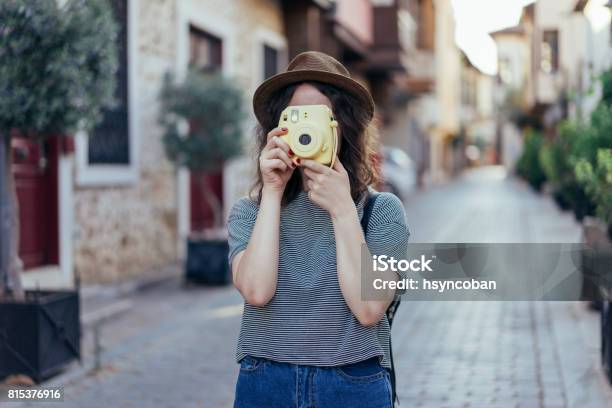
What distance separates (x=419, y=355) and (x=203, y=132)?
15.5 ft

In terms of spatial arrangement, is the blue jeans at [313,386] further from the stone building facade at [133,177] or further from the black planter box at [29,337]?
the stone building facade at [133,177]

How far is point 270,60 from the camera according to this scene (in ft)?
52.4

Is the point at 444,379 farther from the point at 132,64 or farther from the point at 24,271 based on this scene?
the point at 132,64

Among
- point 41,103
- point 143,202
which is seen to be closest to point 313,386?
point 41,103

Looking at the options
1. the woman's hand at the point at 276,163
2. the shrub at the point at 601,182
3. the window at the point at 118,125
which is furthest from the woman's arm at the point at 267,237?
the window at the point at 118,125

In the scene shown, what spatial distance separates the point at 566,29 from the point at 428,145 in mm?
18352

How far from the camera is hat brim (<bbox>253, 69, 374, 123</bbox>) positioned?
229 centimetres

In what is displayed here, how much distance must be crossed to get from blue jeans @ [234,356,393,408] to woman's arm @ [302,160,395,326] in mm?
141

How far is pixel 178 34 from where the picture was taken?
11633 millimetres

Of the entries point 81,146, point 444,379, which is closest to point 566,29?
point 81,146

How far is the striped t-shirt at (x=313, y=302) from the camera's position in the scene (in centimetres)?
219

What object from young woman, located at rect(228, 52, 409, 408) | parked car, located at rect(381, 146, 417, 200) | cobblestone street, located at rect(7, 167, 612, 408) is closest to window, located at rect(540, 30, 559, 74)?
parked car, located at rect(381, 146, 417, 200)

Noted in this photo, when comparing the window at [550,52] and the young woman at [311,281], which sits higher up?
the window at [550,52]

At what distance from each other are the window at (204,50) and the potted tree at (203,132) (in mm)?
1575
